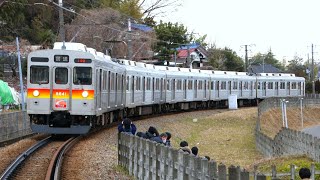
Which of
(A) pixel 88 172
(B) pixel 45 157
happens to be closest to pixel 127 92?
(B) pixel 45 157

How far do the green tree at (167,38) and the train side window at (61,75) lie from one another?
5106 cm

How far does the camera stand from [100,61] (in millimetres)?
23203

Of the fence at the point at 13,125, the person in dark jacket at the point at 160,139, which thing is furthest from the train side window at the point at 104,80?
the person in dark jacket at the point at 160,139

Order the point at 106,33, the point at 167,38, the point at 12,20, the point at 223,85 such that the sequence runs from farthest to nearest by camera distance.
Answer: the point at 167,38, the point at 12,20, the point at 106,33, the point at 223,85

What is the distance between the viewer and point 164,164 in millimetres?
11852

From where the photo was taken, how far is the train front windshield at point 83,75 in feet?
72.3

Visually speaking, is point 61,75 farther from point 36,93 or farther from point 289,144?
point 289,144

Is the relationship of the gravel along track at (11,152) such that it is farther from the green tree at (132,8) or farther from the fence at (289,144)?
the green tree at (132,8)

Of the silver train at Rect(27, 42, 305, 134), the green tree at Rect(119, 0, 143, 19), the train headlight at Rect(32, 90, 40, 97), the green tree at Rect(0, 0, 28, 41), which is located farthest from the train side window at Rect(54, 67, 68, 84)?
the green tree at Rect(119, 0, 143, 19)

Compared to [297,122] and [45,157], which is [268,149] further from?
[297,122]

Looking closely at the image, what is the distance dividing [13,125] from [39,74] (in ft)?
10.9

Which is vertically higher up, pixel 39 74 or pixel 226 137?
pixel 39 74

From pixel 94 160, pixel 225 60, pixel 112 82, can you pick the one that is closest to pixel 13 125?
pixel 112 82

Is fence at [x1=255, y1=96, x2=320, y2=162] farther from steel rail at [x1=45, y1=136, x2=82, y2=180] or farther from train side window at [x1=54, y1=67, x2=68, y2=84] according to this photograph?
train side window at [x1=54, y1=67, x2=68, y2=84]
